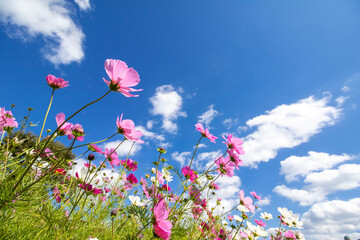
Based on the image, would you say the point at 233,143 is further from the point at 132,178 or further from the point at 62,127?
the point at 62,127

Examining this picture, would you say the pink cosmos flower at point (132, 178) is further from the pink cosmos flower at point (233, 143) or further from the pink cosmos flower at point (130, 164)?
the pink cosmos flower at point (233, 143)

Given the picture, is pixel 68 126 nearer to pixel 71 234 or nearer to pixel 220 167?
pixel 71 234

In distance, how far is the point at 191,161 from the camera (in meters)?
1.50

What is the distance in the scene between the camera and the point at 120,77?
2.78 feet

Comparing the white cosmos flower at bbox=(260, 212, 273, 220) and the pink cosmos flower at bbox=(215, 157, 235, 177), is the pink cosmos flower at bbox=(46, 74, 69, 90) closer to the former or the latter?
the pink cosmos flower at bbox=(215, 157, 235, 177)

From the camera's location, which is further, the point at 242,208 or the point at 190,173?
the point at 242,208

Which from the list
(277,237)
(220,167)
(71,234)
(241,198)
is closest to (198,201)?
(220,167)

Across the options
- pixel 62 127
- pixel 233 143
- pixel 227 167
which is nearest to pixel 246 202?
pixel 227 167

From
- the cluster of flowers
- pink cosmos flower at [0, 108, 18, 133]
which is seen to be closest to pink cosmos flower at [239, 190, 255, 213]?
the cluster of flowers

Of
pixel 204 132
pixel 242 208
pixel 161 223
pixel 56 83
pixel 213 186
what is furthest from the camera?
pixel 213 186

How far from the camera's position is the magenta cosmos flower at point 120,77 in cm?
84

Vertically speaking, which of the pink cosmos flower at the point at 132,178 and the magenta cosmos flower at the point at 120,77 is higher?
the pink cosmos flower at the point at 132,178

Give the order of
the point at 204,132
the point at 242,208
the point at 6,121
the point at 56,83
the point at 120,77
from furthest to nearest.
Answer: the point at 242,208 → the point at 204,132 → the point at 6,121 → the point at 56,83 → the point at 120,77

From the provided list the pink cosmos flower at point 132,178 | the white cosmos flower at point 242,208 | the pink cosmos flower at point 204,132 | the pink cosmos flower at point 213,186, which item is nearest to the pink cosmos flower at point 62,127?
the pink cosmos flower at point 204,132
